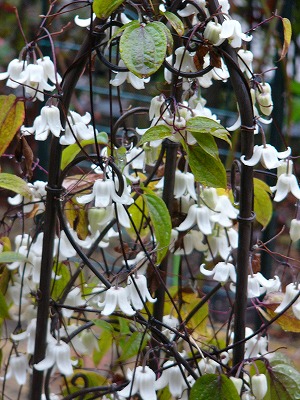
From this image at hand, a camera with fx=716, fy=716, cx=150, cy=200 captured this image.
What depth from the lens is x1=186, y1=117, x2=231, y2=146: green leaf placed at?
75 cm

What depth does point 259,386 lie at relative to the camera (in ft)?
2.72

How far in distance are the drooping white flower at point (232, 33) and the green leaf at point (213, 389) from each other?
1.21 ft

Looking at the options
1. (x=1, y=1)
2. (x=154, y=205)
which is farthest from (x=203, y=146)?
A: (x=1, y=1)

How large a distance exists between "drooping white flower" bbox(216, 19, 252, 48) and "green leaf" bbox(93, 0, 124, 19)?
115 millimetres

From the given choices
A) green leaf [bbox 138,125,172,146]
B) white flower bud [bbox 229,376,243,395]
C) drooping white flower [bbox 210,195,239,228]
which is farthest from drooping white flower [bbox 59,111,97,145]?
white flower bud [bbox 229,376,243,395]

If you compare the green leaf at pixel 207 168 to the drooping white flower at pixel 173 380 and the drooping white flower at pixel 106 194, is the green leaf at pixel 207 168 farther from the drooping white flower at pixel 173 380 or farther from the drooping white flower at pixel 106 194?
the drooping white flower at pixel 173 380

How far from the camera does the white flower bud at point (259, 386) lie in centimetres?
83

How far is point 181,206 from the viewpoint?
1010mm

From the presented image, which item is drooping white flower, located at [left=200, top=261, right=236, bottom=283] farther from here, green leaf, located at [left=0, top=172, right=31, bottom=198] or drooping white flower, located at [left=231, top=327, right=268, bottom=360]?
green leaf, located at [left=0, top=172, right=31, bottom=198]

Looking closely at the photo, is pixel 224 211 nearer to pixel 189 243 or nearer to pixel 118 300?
pixel 189 243

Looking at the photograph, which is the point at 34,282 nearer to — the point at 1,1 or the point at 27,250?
the point at 27,250

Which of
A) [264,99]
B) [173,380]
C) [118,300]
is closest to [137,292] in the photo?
[118,300]

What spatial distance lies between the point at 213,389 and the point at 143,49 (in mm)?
383

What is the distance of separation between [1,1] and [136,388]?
2.83m
